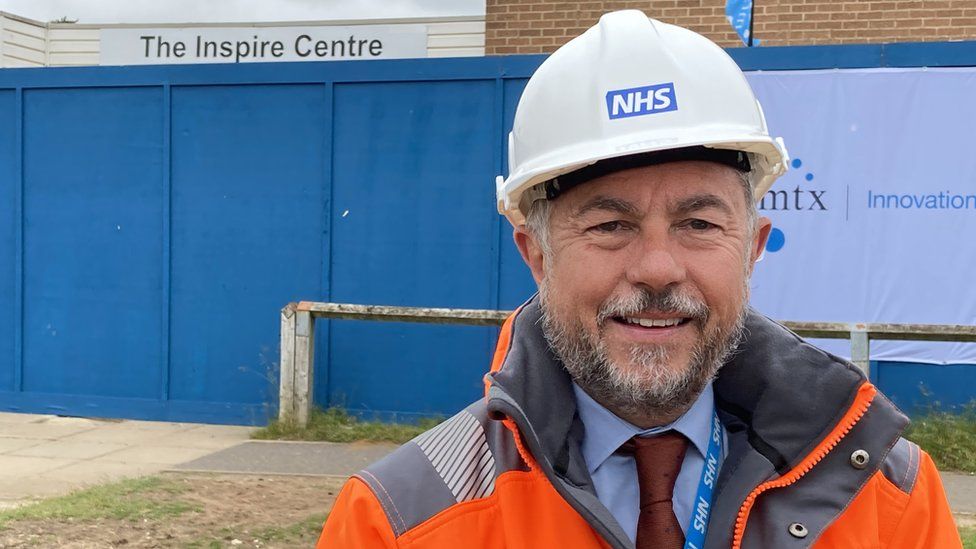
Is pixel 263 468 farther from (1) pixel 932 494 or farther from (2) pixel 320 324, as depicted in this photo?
(1) pixel 932 494

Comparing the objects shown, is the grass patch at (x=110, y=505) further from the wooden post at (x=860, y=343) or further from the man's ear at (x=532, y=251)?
the wooden post at (x=860, y=343)

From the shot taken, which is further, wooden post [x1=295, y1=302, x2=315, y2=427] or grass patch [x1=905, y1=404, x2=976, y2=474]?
wooden post [x1=295, y1=302, x2=315, y2=427]

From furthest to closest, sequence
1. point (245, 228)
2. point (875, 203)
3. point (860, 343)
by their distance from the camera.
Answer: point (245, 228) < point (875, 203) < point (860, 343)

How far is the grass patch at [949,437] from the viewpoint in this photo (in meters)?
6.14

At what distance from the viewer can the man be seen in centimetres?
169

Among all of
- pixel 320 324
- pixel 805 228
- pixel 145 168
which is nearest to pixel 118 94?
pixel 145 168

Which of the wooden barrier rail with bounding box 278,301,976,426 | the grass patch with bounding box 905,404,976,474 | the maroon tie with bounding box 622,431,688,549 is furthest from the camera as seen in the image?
the wooden barrier rail with bounding box 278,301,976,426

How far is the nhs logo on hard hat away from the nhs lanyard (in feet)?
2.03

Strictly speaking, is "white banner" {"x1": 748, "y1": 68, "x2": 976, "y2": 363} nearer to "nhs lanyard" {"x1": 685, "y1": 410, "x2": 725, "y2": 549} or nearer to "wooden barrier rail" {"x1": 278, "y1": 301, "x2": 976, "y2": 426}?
"wooden barrier rail" {"x1": 278, "y1": 301, "x2": 976, "y2": 426}

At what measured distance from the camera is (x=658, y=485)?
1802 millimetres

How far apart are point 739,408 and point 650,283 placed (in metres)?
0.39

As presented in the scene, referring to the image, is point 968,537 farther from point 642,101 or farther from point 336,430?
point 336,430

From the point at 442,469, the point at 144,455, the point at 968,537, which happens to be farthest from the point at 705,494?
the point at 144,455

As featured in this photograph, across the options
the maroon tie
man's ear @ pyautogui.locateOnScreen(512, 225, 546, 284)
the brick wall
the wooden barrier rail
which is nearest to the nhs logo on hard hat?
man's ear @ pyautogui.locateOnScreen(512, 225, 546, 284)
